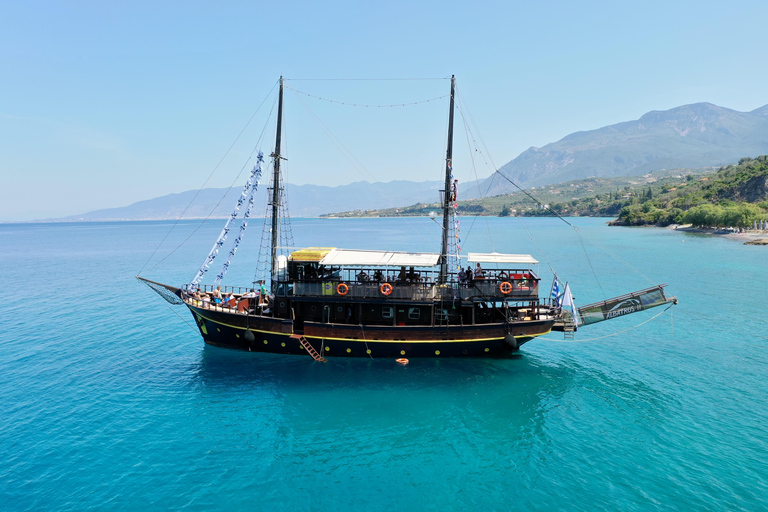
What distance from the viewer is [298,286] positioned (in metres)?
24.6

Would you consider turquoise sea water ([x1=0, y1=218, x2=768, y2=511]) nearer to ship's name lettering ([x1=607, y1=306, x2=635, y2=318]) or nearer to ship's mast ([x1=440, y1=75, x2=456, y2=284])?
ship's name lettering ([x1=607, y1=306, x2=635, y2=318])

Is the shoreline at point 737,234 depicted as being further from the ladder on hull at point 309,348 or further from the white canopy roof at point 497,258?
the ladder on hull at point 309,348

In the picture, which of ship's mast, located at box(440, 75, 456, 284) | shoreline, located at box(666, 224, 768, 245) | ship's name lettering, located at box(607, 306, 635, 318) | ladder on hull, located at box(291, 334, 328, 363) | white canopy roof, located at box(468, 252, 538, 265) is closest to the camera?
white canopy roof, located at box(468, 252, 538, 265)

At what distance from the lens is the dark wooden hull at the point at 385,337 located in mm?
23938

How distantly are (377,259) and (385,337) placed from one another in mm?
4458

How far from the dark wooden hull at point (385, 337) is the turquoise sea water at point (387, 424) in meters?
0.79

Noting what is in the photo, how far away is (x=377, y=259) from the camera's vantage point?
24.4 m

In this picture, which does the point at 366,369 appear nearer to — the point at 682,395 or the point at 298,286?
the point at 298,286

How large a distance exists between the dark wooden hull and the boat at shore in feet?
0.19

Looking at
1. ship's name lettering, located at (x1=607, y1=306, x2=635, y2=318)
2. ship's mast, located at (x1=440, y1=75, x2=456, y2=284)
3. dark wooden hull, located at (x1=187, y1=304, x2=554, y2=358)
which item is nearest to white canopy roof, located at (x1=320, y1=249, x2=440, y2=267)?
ship's mast, located at (x1=440, y1=75, x2=456, y2=284)

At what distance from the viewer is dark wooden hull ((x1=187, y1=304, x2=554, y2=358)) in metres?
23.9

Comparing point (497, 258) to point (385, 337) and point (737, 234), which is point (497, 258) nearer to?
point (385, 337)

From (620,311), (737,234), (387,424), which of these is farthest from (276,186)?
(737,234)

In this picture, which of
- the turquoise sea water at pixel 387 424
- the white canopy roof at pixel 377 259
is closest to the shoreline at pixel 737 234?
the turquoise sea water at pixel 387 424
